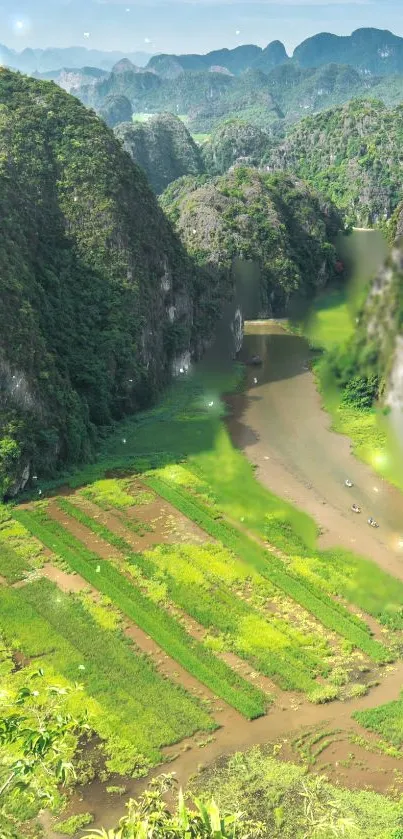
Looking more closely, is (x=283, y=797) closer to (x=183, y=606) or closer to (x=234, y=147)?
(x=183, y=606)

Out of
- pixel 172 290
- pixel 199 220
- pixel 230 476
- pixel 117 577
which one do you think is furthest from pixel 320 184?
pixel 117 577

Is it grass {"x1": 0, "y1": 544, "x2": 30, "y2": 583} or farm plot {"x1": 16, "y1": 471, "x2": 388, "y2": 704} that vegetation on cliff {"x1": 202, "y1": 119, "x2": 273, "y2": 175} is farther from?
grass {"x1": 0, "y1": 544, "x2": 30, "y2": 583}

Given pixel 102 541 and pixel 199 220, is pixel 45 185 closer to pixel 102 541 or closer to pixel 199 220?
pixel 199 220

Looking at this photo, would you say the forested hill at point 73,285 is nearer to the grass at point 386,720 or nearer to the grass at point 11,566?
the grass at point 11,566

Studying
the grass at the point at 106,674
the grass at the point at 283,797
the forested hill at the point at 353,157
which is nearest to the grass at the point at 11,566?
the grass at the point at 106,674

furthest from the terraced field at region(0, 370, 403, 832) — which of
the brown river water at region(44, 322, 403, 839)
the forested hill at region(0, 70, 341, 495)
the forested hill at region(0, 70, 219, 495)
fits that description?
the forested hill at region(0, 70, 341, 495)
